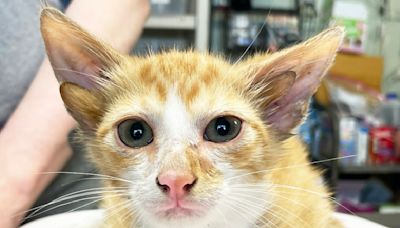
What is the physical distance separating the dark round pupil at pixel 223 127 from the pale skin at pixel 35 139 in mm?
362

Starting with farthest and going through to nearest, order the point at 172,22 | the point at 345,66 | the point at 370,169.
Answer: the point at 345,66 → the point at 370,169 → the point at 172,22

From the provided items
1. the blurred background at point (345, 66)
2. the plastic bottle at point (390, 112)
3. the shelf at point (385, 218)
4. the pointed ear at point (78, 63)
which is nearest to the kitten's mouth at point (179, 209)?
the pointed ear at point (78, 63)

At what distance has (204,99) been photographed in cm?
65

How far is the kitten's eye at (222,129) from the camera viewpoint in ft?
2.08

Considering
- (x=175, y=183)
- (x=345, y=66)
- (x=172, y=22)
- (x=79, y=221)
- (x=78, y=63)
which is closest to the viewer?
(x=175, y=183)

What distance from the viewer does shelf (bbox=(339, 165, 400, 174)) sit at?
212 cm

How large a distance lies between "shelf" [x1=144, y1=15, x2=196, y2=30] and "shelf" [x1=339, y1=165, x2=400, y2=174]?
0.79 meters

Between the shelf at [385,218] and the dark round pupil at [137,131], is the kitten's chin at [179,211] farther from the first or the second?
the shelf at [385,218]

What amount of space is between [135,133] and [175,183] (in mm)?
98

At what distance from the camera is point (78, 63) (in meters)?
0.69

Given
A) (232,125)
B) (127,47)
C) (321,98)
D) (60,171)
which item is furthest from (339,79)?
(232,125)

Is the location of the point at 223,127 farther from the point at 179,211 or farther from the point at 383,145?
the point at 383,145

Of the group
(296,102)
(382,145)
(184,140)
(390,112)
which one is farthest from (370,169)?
(184,140)

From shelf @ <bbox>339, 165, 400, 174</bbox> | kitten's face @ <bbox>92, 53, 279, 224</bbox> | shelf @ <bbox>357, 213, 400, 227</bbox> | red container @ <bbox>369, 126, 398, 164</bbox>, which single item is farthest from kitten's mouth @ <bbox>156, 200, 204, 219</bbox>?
red container @ <bbox>369, 126, 398, 164</bbox>
